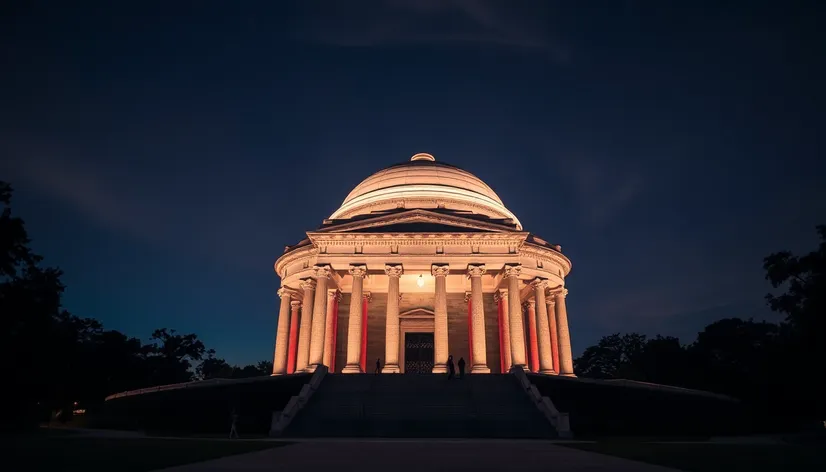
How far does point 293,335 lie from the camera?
161 feet

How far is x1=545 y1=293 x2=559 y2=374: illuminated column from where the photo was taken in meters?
48.9

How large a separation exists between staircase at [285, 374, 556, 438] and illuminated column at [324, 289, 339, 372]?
23.6 ft

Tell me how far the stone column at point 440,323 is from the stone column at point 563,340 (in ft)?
46.3

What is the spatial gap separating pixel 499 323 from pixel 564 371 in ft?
23.8

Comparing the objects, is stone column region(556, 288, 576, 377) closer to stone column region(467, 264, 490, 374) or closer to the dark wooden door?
stone column region(467, 264, 490, 374)

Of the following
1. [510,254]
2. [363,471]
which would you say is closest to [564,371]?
[510,254]

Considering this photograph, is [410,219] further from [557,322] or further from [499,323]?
[557,322]

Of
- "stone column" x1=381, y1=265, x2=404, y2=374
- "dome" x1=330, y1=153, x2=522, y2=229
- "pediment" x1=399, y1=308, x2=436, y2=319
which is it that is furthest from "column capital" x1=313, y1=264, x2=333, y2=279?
"dome" x1=330, y1=153, x2=522, y2=229

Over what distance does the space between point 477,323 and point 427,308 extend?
33.2 feet

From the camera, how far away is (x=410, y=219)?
142 ft

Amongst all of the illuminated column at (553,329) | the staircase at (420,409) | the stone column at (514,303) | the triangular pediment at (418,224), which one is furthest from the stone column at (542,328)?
the staircase at (420,409)

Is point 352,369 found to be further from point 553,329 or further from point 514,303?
point 553,329

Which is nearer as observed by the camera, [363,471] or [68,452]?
[363,471]

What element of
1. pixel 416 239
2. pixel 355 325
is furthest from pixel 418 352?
pixel 416 239
